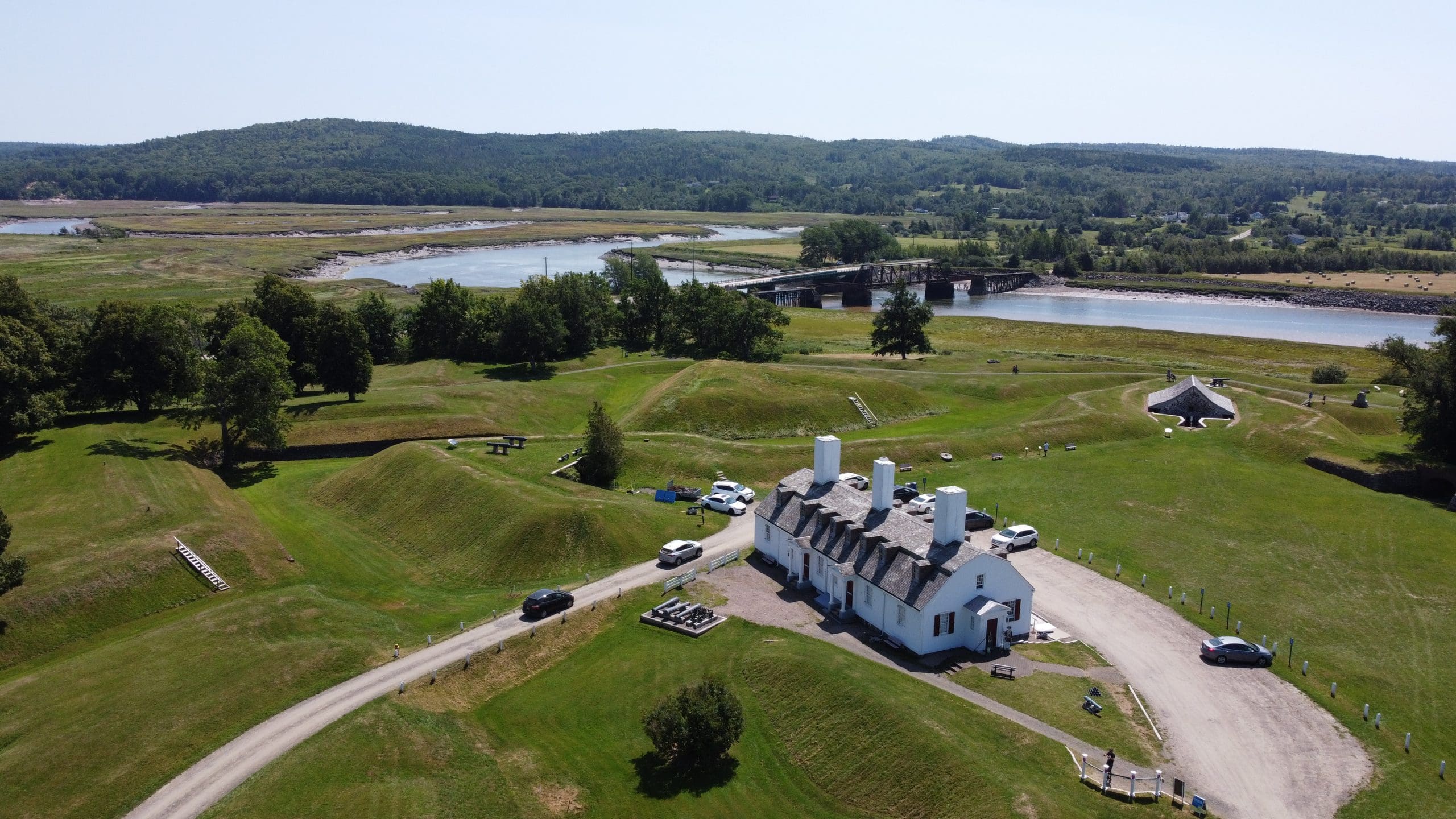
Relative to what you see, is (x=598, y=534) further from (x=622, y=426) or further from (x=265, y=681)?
(x=622, y=426)

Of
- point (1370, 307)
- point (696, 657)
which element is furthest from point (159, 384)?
point (1370, 307)

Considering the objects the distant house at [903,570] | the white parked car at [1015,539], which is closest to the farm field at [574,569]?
the white parked car at [1015,539]

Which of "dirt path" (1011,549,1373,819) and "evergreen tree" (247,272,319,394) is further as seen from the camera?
"evergreen tree" (247,272,319,394)

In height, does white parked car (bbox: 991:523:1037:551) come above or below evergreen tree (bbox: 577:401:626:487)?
below

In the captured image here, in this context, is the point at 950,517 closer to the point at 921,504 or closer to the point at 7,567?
the point at 921,504

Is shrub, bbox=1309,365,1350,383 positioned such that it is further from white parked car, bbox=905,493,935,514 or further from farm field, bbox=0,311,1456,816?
white parked car, bbox=905,493,935,514

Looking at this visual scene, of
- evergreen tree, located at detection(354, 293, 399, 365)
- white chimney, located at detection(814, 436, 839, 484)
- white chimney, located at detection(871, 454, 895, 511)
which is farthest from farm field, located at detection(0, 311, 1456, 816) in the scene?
evergreen tree, located at detection(354, 293, 399, 365)

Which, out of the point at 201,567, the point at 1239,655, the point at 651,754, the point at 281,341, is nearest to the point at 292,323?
the point at 281,341

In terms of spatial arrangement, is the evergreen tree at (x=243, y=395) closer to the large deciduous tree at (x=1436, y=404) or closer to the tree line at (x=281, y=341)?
the tree line at (x=281, y=341)
